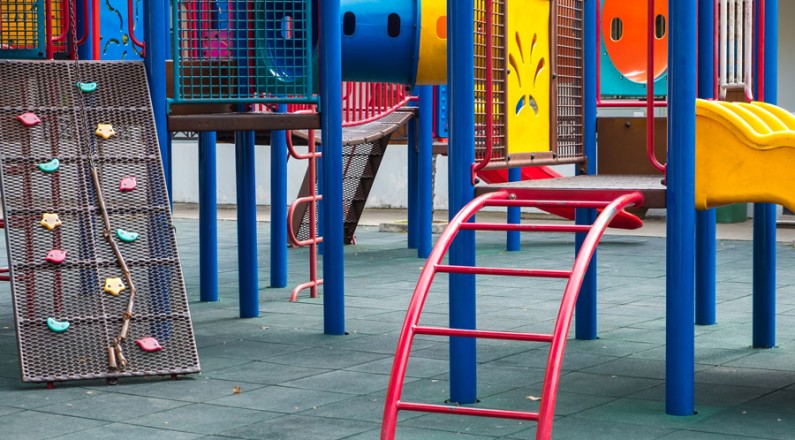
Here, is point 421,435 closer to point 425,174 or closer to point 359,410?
point 359,410

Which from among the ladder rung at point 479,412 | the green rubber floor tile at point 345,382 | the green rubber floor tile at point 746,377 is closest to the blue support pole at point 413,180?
the green rubber floor tile at point 345,382

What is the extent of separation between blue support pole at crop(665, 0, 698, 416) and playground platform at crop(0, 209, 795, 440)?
0.17 metres

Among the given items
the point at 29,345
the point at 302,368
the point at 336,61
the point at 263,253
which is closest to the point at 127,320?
the point at 29,345

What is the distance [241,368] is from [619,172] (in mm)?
2157

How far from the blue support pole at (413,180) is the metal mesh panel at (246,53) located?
4.73 meters

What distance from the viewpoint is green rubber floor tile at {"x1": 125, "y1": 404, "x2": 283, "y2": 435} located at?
5.00m

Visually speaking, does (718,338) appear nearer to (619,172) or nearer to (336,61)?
(619,172)

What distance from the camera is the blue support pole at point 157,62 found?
22.7 ft

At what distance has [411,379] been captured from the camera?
19.6 feet

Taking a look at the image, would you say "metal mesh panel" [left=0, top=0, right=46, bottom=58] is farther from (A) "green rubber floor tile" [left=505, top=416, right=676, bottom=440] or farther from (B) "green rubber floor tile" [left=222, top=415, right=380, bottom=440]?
(A) "green rubber floor tile" [left=505, top=416, right=676, bottom=440]

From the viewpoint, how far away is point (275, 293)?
9.27 metres

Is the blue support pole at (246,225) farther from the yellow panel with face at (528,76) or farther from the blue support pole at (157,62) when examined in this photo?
the yellow panel with face at (528,76)

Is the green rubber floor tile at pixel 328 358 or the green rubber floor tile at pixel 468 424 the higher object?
the green rubber floor tile at pixel 468 424

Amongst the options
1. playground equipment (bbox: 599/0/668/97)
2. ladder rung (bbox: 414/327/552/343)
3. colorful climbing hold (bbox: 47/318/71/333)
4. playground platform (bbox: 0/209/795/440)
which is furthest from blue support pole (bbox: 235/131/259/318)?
ladder rung (bbox: 414/327/552/343)
